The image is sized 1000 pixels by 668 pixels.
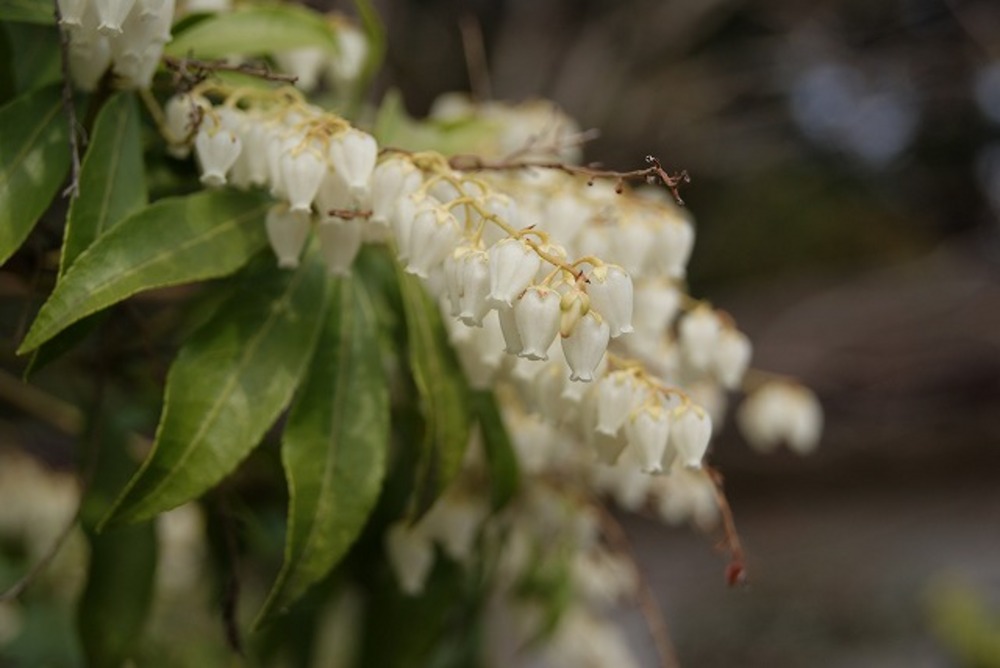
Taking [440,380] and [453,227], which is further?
[440,380]

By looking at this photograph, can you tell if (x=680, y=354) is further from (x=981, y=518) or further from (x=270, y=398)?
(x=981, y=518)

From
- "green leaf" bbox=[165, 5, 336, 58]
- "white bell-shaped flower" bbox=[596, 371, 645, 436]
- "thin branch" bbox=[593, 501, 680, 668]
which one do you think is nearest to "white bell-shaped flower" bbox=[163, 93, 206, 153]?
"green leaf" bbox=[165, 5, 336, 58]

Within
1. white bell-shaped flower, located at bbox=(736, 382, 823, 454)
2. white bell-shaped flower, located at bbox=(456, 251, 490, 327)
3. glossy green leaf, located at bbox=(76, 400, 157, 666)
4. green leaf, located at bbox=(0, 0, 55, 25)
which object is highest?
green leaf, located at bbox=(0, 0, 55, 25)

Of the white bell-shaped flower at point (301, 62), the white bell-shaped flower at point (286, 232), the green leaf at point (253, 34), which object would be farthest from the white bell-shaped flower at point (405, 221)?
the white bell-shaped flower at point (301, 62)

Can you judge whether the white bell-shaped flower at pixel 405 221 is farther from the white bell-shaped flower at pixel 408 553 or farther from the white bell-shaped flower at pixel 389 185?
the white bell-shaped flower at pixel 408 553

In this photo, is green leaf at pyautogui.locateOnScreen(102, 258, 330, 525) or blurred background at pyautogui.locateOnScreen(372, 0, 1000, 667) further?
blurred background at pyautogui.locateOnScreen(372, 0, 1000, 667)

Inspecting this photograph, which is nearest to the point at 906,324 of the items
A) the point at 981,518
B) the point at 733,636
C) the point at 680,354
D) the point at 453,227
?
the point at 981,518

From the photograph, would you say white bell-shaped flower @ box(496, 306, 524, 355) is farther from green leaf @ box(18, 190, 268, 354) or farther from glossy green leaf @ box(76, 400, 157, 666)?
glossy green leaf @ box(76, 400, 157, 666)
